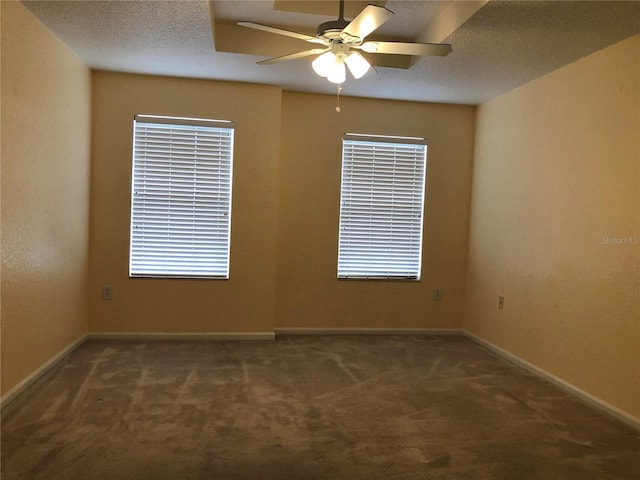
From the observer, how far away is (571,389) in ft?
12.1

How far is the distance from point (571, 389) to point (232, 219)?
→ 335 cm

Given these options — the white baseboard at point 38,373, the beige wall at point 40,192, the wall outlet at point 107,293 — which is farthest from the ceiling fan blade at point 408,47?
the wall outlet at point 107,293

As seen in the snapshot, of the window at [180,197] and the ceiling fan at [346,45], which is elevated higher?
the ceiling fan at [346,45]

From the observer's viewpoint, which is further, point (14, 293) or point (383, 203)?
point (383, 203)

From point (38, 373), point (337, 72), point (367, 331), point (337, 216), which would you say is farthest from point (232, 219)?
point (337, 72)

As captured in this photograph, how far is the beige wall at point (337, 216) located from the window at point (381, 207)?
0.32 feet

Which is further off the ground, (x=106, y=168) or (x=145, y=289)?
(x=106, y=168)

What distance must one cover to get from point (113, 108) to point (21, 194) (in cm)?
179

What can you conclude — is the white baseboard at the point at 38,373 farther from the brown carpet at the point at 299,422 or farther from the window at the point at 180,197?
the window at the point at 180,197

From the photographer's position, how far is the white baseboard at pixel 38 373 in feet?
10.0

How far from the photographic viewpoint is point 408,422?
3.06 metres

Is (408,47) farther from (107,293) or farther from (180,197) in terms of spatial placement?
(107,293)

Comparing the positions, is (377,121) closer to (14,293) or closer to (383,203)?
(383,203)

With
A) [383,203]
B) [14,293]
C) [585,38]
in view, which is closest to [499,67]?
[585,38]
